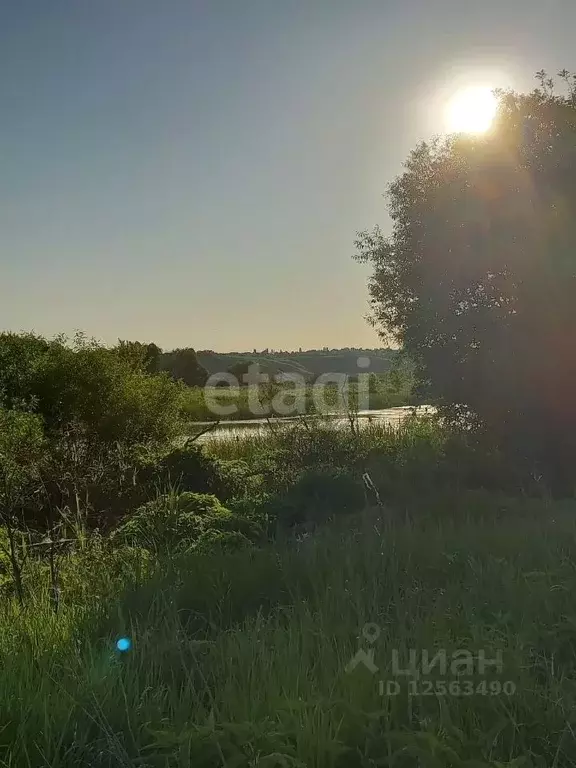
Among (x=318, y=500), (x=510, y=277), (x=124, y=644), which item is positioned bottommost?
(x=318, y=500)

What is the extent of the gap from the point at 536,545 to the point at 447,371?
23.3 ft

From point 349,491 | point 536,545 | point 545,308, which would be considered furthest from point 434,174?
point 536,545

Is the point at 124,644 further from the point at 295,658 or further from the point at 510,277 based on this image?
the point at 510,277

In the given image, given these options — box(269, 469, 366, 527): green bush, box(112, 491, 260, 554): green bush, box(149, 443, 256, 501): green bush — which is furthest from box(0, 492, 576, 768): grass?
box(149, 443, 256, 501): green bush

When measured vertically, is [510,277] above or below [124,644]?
above

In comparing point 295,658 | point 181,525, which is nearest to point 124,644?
point 295,658

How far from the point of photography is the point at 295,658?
3158 mm

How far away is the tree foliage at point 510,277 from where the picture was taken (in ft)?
35.8

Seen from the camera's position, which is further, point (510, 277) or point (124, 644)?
point (510, 277)

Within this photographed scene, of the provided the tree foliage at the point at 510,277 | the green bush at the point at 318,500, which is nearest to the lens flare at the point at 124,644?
the green bush at the point at 318,500
